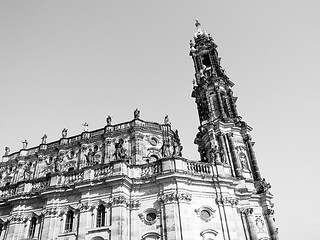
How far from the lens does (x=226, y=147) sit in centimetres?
3038

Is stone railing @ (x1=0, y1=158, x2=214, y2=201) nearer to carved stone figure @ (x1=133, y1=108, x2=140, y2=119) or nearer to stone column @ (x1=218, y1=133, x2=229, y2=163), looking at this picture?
stone column @ (x1=218, y1=133, x2=229, y2=163)

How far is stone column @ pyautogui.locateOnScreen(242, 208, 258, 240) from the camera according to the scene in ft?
82.6

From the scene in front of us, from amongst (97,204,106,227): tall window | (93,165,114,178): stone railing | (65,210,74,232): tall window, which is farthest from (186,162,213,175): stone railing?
(65,210,74,232): tall window

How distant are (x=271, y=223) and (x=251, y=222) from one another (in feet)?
9.67

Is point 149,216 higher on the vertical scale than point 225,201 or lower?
lower

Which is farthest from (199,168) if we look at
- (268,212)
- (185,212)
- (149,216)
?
(268,212)

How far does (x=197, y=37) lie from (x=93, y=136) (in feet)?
68.1

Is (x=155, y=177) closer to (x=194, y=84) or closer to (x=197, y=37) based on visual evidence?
(x=194, y=84)

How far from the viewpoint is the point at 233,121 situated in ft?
107

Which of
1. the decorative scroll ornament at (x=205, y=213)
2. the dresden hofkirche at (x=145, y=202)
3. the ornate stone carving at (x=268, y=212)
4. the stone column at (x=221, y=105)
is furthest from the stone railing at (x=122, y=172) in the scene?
the stone column at (x=221, y=105)

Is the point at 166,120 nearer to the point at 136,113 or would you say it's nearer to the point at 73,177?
the point at 136,113

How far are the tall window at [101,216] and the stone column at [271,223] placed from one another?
15.3m

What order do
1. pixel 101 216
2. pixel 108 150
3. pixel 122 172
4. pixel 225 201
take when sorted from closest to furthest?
1. pixel 101 216
2. pixel 122 172
3. pixel 225 201
4. pixel 108 150

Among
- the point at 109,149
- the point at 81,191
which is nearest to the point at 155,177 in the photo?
the point at 81,191
